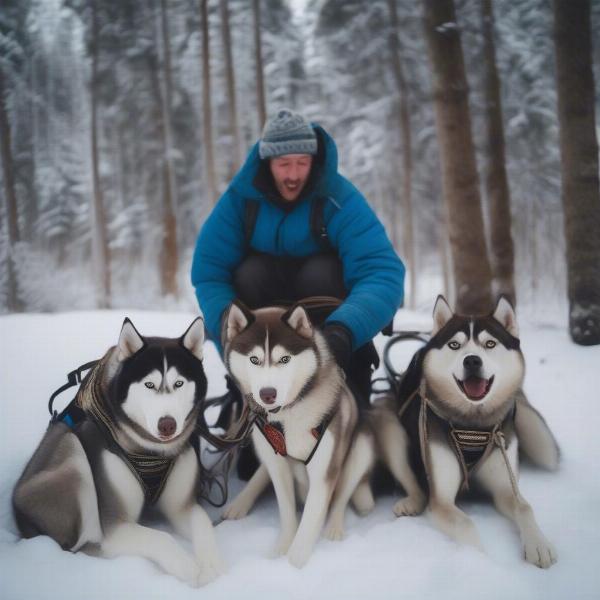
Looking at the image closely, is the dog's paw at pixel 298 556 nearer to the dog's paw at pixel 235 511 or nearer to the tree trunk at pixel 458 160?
the dog's paw at pixel 235 511

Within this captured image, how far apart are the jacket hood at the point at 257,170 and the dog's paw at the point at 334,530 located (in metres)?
1.59

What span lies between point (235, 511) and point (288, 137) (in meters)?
Answer: 1.85

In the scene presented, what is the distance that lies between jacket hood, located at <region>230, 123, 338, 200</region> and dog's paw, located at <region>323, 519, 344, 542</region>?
5.21 feet

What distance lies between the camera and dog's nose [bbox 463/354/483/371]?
1.69 m

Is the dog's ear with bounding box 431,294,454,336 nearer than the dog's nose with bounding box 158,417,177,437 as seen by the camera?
No

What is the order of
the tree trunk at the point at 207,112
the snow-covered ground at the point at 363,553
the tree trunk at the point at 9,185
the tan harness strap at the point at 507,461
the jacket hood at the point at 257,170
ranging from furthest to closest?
the tree trunk at the point at 207,112, the tree trunk at the point at 9,185, the jacket hood at the point at 257,170, the tan harness strap at the point at 507,461, the snow-covered ground at the point at 363,553

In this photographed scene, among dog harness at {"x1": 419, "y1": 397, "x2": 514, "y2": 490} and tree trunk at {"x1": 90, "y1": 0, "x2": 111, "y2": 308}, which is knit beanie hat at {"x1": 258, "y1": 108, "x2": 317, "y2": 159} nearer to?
dog harness at {"x1": 419, "y1": 397, "x2": 514, "y2": 490}

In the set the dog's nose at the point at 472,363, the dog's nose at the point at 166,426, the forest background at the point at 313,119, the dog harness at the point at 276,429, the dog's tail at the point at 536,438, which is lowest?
the dog's tail at the point at 536,438

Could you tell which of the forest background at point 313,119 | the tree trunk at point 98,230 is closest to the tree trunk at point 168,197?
the forest background at point 313,119

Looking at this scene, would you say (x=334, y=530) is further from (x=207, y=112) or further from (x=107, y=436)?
(x=207, y=112)

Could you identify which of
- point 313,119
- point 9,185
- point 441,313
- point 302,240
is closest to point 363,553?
point 441,313

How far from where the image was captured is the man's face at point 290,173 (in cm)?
235

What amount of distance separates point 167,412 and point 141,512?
19.9 inches

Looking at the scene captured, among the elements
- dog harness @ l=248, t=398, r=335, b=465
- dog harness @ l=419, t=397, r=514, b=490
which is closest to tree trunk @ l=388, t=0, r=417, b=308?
dog harness @ l=419, t=397, r=514, b=490
